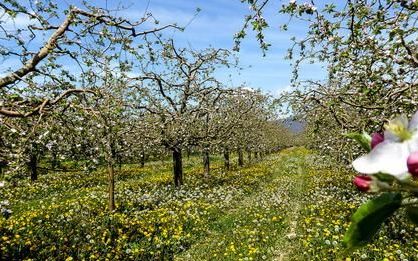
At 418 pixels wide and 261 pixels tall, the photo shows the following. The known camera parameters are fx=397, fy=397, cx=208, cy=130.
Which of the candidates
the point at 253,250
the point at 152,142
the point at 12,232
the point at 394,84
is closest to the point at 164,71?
the point at 152,142

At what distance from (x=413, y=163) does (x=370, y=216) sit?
0.43 feet

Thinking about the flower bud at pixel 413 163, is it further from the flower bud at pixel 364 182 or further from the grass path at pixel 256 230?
the grass path at pixel 256 230

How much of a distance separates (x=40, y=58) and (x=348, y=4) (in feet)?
16.2

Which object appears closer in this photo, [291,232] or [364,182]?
[364,182]

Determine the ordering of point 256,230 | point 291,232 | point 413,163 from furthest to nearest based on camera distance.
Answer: point 291,232 < point 256,230 < point 413,163

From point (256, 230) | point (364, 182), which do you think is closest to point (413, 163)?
point (364, 182)

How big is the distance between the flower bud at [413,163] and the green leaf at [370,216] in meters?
0.07

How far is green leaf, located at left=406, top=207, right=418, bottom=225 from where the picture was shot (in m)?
0.65

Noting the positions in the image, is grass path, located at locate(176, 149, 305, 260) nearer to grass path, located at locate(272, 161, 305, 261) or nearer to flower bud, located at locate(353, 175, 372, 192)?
grass path, located at locate(272, 161, 305, 261)

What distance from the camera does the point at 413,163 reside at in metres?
0.57

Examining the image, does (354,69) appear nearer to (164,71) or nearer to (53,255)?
(53,255)

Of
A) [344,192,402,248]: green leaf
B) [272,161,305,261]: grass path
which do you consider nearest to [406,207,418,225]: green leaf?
[344,192,402,248]: green leaf

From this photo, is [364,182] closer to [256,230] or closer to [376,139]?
[376,139]

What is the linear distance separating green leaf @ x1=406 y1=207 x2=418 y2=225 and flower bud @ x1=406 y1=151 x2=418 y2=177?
105 millimetres
